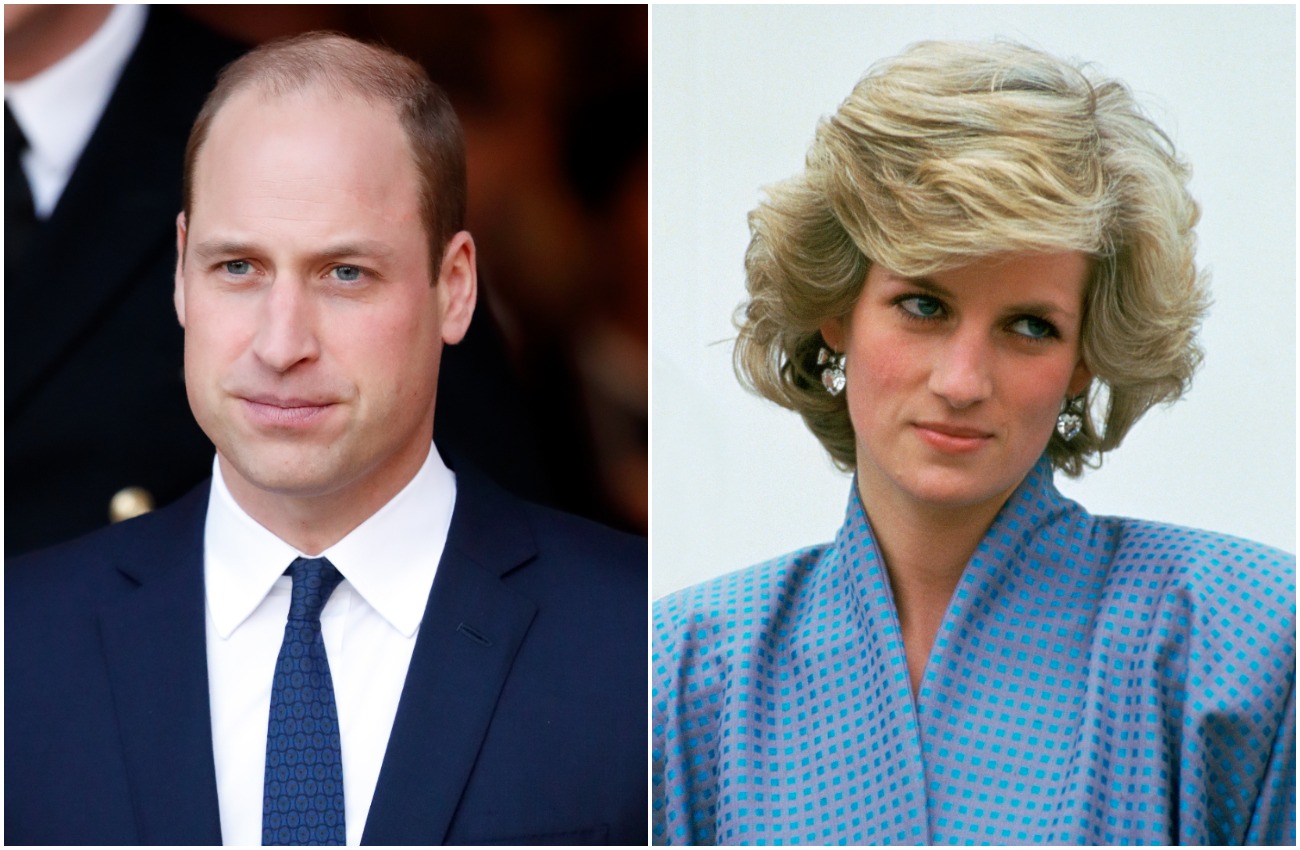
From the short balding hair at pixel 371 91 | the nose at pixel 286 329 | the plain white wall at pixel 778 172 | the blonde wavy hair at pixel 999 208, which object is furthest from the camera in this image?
the plain white wall at pixel 778 172

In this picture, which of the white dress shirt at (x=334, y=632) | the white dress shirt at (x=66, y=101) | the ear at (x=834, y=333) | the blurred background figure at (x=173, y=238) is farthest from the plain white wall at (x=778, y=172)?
the white dress shirt at (x=66, y=101)

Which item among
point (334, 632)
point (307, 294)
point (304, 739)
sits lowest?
point (304, 739)

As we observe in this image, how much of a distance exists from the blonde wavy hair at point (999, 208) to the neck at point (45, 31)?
1.06m

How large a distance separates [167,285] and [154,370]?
133 millimetres

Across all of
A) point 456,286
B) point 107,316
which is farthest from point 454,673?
point 107,316

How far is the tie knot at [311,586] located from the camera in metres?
2.21

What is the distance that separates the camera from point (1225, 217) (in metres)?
2.38

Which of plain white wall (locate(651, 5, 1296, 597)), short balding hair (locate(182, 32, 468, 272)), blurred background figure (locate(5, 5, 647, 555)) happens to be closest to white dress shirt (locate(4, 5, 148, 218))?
blurred background figure (locate(5, 5, 647, 555))

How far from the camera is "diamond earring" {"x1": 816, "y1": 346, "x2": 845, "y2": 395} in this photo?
230 cm

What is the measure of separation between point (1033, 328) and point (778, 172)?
1.54ft

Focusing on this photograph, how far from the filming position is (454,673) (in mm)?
2219

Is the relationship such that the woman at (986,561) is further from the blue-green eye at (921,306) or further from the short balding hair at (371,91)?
the short balding hair at (371,91)

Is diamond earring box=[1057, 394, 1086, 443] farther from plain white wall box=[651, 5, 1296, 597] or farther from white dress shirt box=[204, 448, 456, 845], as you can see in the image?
white dress shirt box=[204, 448, 456, 845]

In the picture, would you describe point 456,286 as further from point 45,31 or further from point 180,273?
point 45,31
